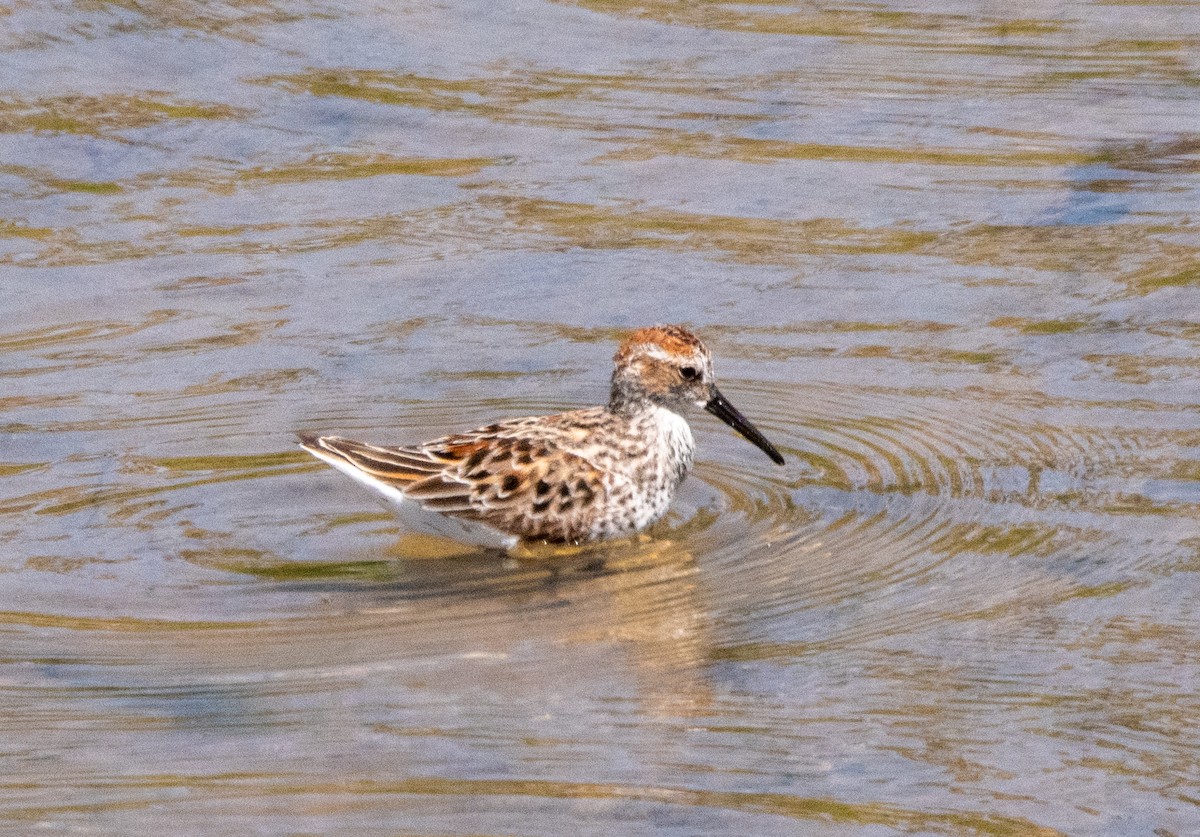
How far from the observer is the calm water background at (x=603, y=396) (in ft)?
23.3

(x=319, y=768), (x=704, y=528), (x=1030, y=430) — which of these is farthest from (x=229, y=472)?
(x=1030, y=430)

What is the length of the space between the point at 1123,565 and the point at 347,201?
648 centimetres

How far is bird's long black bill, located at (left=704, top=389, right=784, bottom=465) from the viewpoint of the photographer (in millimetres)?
9922

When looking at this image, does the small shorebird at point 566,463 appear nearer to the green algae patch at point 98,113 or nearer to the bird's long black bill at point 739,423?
the bird's long black bill at point 739,423

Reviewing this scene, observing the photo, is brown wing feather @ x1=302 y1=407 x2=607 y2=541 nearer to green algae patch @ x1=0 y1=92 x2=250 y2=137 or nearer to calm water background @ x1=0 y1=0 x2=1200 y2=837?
calm water background @ x1=0 y1=0 x2=1200 y2=837

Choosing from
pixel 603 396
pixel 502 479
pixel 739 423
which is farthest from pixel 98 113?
pixel 739 423

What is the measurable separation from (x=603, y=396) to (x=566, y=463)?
3.97ft

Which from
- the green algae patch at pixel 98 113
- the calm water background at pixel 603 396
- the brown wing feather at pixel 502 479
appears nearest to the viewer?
the calm water background at pixel 603 396

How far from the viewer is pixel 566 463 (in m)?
9.83

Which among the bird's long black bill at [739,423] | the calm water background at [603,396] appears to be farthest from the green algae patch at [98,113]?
the bird's long black bill at [739,423]

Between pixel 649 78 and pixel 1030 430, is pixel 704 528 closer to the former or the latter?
pixel 1030 430

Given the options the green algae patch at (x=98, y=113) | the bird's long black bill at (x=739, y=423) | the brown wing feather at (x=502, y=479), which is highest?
the green algae patch at (x=98, y=113)

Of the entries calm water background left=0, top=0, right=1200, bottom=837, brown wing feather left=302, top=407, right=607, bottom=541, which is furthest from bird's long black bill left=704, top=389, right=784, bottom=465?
brown wing feather left=302, top=407, right=607, bottom=541

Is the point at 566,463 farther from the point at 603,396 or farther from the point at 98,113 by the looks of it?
the point at 98,113
